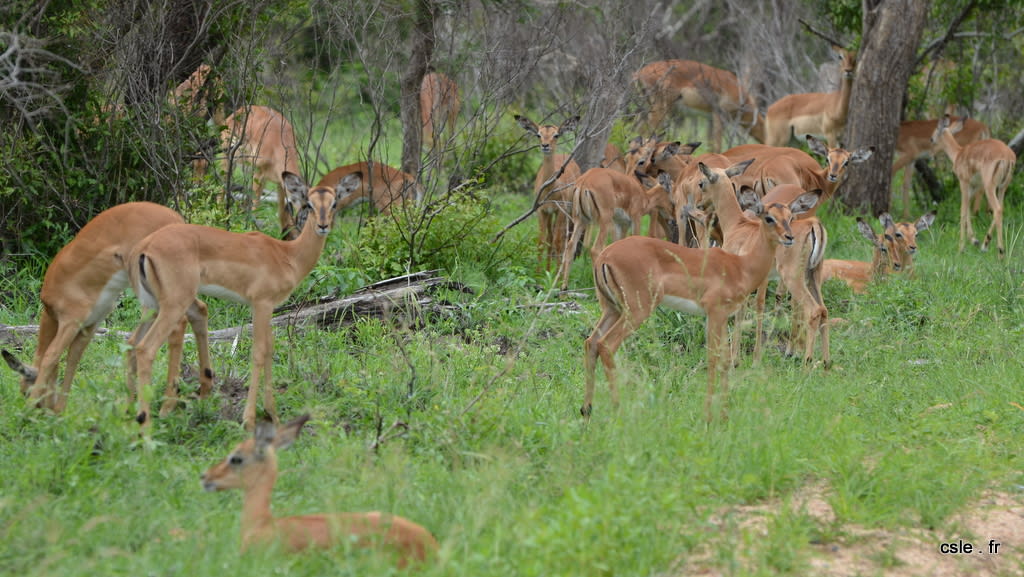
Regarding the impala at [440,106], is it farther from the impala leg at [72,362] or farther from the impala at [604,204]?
the impala leg at [72,362]

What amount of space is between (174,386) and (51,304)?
0.63 m

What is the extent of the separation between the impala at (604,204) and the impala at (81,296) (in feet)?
11.9

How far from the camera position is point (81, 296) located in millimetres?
5223

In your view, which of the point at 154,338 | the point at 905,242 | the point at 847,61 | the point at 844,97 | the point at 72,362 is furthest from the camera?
the point at 844,97

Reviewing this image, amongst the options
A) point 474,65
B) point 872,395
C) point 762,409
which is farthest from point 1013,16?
point 762,409

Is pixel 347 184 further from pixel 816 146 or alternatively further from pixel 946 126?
pixel 946 126

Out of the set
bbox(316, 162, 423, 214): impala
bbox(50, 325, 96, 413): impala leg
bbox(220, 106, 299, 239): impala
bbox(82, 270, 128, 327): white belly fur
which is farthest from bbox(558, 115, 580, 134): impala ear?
bbox(50, 325, 96, 413): impala leg

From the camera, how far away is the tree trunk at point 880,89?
34.0 feet

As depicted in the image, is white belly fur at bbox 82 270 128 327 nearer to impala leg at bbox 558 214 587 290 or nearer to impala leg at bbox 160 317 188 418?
impala leg at bbox 160 317 188 418

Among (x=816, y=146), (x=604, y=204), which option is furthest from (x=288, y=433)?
(x=816, y=146)

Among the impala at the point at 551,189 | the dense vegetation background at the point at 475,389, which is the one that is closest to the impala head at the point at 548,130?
the impala at the point at 551,189

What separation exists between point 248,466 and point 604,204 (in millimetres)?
5167

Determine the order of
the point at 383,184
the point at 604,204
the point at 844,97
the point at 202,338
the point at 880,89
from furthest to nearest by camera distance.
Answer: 1. the point at 844,97
2. the point at 880,89
3. the point at 383,184
4. the point at 604,204
5. the point at 202,338

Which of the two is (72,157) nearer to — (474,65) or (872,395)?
(474,65)
